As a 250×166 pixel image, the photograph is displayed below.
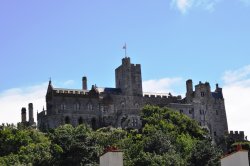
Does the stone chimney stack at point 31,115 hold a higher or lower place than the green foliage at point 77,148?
higher

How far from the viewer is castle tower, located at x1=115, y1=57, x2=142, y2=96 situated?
4914 inches

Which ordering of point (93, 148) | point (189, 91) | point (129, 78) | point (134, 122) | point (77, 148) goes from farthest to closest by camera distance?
→ point (189, 91) → point (129, 78) → point (134, 122) → point (93, 148) → point (77, 148)

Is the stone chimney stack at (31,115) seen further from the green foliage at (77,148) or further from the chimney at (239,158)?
the chimney at (239,158)

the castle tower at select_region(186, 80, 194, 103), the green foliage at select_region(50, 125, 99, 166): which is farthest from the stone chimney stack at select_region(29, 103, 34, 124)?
the green foliage at select_region(50, 125, 99, 166)

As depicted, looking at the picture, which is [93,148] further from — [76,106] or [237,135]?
[237,135]

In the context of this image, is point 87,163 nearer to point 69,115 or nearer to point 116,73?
point 69,115

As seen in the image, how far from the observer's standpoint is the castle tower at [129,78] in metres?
125

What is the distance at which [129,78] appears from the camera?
4938 inches

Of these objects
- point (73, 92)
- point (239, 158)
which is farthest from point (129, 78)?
point (239, 158)

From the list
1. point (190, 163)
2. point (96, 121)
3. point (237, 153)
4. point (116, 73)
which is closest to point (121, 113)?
point (96, 121)

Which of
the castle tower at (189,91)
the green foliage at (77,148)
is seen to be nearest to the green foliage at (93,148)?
the green foliage at (77,148)

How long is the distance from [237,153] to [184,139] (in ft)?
252

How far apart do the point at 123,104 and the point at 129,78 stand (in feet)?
21.9

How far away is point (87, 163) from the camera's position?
64.4 metres
